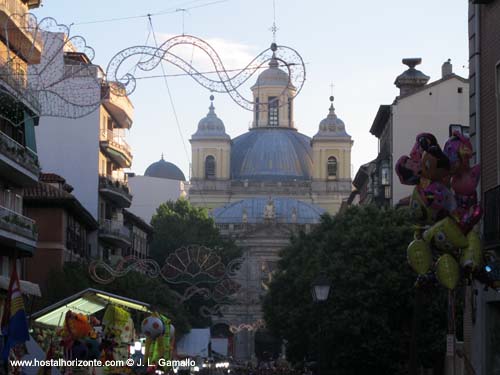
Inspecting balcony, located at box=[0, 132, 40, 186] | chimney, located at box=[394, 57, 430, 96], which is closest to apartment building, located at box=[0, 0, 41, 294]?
balcony, located at box=[0, 132, 40, 186]

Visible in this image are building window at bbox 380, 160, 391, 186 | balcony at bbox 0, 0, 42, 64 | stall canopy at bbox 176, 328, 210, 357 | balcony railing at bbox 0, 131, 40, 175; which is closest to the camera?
balcony at bbox 0, 0, 42, 64

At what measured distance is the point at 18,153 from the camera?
1563 inches

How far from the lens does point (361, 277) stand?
43.4 m

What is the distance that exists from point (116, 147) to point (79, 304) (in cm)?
4220

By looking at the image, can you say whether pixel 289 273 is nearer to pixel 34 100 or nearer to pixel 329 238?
pixel 329 238

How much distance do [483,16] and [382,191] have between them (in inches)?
2123

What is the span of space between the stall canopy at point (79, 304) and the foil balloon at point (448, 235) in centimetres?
1181

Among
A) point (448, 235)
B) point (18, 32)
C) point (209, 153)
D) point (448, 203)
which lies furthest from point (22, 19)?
point (209, 153)

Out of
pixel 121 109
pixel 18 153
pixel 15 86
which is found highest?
pixel 121 109

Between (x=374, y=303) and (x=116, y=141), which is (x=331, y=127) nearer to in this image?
(x=116, y=141)

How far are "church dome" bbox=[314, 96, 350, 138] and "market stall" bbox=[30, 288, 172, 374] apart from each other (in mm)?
163604

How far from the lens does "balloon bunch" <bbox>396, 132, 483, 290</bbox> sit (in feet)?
55.4

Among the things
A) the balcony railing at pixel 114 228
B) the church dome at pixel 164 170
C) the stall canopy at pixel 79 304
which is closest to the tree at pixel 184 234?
the balcony railing at pixel 114 228

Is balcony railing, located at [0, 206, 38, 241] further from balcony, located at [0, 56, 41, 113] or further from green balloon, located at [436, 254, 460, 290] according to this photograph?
green balloon, located at [436, 254, 460, 290]
